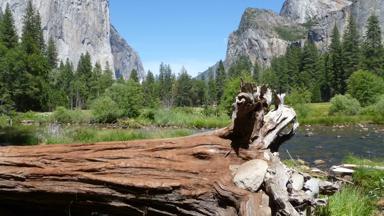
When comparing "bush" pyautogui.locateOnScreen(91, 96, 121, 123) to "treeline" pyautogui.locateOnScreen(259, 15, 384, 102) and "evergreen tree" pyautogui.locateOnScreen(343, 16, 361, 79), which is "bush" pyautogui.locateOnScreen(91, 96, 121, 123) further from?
"evergreen tree" pyautogui.locateOnScreen(343, 16, 361, 79)

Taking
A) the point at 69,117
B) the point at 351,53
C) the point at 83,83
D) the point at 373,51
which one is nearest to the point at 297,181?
the point at 69,117

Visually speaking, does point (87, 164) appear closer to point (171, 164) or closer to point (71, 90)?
point (171, 164)

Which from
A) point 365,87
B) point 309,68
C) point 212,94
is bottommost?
point 365,87

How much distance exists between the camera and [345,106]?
58500 millimetres

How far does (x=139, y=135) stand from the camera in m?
19.2

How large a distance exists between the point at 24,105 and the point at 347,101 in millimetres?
48348

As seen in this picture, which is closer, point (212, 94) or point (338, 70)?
point (338, 70)

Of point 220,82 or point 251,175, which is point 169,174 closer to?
point 251,175

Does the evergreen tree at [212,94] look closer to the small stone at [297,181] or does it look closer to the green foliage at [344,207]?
the green foliage at [344,207]

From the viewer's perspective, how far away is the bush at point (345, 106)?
2270 inches

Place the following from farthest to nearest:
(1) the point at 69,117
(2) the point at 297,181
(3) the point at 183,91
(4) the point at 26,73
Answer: (3) the point at 183,91
(4) the point at 26,73
(1) the point at 69,117
(2) the point at 297,181

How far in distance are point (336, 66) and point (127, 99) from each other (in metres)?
56.6

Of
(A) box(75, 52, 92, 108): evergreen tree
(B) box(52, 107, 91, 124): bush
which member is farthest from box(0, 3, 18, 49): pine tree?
(B) box(52, 107, 91, 124): bush

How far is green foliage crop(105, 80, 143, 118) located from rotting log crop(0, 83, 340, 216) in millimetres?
55929
